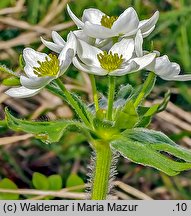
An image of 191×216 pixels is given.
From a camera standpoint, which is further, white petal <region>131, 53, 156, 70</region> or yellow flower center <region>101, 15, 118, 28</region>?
yellow flower center <region>101, 15, 118, 28</region>

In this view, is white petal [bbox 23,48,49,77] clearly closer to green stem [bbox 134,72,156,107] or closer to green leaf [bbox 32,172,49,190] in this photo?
green stem [bbox 134,72,156,107]

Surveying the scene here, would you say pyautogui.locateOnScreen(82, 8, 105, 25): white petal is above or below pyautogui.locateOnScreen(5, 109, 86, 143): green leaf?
above

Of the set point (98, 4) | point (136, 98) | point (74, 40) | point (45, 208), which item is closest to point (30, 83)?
point (74, 40)

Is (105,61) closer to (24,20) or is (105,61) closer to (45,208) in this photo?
(45,208)

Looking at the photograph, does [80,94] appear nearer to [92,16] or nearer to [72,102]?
[92,16]

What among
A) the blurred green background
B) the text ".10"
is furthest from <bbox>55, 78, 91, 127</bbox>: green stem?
the blurred green background

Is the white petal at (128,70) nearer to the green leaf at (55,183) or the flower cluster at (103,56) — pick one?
the flower cluster at (103,56)

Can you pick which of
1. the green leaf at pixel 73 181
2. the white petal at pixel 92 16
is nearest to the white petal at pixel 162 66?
the white petal at pixel 92 16
